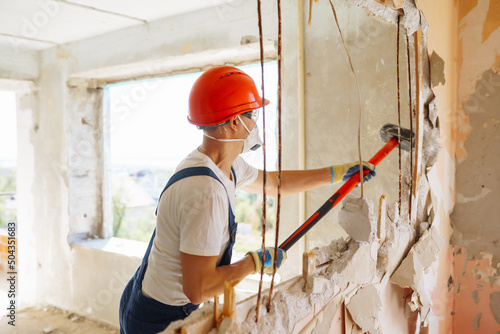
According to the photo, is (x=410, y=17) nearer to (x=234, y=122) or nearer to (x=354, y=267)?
(x=234, y=122)

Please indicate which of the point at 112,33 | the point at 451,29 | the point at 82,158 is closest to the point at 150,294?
the point at 451,29

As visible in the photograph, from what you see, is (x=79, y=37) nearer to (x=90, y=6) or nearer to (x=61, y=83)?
(x=61, y=83)

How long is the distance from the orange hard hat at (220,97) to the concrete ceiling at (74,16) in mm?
1372

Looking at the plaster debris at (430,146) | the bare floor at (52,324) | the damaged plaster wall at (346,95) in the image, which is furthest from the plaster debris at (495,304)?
the bare floor at (52,324)

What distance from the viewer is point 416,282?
1.51 m

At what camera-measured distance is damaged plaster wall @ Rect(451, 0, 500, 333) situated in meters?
1.96

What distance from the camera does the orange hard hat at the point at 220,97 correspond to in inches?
50.9

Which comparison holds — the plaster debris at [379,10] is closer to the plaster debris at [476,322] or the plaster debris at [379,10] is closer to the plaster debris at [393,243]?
the plaster debris at [393,243]

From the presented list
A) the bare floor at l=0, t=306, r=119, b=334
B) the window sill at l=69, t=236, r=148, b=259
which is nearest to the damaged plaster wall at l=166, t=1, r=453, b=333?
the window sill at l=69, t=236, r=148, b=259

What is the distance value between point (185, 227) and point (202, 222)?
0.06 meters

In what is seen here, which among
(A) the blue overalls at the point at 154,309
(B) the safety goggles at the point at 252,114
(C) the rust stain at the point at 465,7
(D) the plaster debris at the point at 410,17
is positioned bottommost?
(A) the blue overalls at the point at 154,309

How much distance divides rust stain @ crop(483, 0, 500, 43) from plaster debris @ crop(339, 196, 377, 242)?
1.25 meters

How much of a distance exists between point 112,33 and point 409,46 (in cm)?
238

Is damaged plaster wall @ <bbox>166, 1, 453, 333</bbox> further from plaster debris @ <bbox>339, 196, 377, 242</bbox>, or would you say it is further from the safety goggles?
the safety goggles
